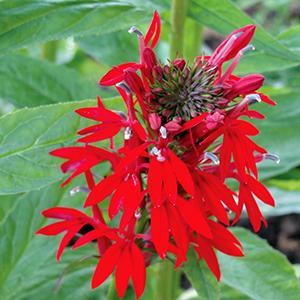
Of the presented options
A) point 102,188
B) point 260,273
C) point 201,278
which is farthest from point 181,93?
point 260,273

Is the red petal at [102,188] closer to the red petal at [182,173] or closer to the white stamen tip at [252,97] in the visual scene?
the red petal at [182,173]

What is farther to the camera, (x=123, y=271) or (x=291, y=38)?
(x=291, y=38)

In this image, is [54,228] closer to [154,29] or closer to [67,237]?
[67,237]

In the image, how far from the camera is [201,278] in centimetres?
89

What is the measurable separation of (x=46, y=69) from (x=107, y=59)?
127 millimetres

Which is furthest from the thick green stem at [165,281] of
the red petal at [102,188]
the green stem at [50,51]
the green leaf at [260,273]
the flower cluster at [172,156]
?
the green stem at [50,51]

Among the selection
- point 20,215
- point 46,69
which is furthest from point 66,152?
point 46,69

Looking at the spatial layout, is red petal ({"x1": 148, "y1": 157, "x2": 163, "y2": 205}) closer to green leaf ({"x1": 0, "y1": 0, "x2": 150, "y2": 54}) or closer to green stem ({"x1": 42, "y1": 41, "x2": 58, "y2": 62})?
green leaf ({"x1": 0, "y1": 0, "x2": 150, "y2": 54})

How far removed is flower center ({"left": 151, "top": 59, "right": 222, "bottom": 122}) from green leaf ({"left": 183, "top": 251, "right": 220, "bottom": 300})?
21cm

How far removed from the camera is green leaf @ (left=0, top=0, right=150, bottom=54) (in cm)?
93

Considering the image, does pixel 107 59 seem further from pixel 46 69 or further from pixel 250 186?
pixel 250 186

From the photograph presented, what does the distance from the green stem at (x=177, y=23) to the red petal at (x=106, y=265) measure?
0.39m

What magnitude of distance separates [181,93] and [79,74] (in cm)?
61

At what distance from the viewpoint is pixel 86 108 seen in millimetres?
789
